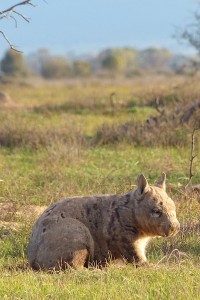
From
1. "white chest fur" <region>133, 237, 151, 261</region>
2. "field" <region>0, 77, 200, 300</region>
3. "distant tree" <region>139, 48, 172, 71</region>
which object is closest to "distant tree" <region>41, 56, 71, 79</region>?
"distant tree" <region>139, 48, 172, 71</region>

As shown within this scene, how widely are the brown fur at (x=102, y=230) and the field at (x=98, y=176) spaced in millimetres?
195

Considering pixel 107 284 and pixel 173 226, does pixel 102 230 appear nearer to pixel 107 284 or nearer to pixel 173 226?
pixel 173 226

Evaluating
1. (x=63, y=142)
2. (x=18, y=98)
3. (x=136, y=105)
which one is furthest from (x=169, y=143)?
(x=18, y=98)

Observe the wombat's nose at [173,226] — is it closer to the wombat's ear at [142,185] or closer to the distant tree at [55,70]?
the wombat's ear at [142,185]

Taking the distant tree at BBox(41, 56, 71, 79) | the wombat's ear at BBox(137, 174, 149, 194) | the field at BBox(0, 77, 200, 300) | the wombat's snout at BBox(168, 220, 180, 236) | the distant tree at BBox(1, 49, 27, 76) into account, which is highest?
the wombat's ear at BBox(137, 174, 149, 194)

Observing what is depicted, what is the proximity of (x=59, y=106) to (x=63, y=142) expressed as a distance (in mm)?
8656

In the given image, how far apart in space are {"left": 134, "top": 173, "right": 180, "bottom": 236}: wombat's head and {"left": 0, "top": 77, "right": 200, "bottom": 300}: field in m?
0.31

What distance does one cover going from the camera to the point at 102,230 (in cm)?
828

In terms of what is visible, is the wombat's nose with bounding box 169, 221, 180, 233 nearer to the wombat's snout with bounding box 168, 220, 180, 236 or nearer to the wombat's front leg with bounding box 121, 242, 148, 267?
the wombat's snout with bounding box 168, 220, 180, 236

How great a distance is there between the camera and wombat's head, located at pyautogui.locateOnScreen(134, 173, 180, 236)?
26.3 feet

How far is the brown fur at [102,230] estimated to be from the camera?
26.7 ft

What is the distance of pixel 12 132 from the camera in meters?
17.6

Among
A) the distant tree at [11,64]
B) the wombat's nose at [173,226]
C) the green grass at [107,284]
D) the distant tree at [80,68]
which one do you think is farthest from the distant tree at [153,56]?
the green grass at [107,284]

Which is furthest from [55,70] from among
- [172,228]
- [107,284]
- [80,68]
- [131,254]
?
[107,284]
